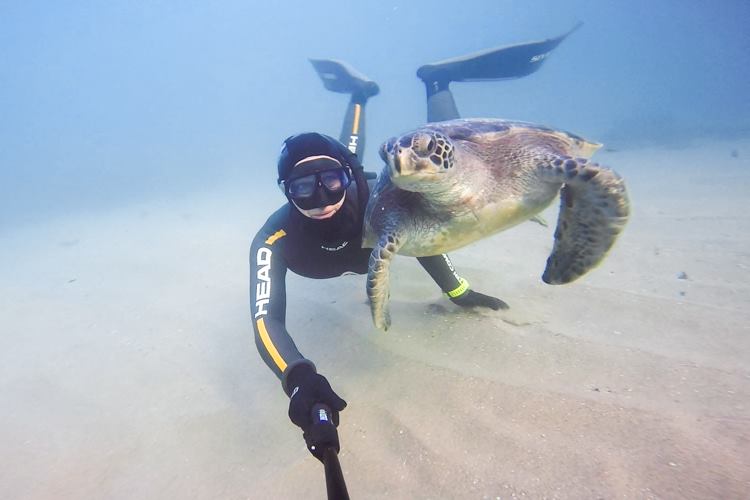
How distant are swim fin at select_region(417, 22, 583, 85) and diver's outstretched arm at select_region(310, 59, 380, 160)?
139 cm

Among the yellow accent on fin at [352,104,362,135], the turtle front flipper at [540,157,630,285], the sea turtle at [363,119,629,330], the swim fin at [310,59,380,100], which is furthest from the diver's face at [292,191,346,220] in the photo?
the swim fin at [310,59,380,100]

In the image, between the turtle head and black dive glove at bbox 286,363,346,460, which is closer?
black dive glove at bbox 286,363,346,460

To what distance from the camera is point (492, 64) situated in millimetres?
9078

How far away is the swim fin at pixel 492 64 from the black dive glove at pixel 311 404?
8.04 meters

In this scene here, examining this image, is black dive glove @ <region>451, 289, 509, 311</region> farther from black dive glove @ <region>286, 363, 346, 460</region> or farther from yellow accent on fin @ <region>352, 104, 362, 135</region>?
yellow accent on fin @ <region>352, 104, 362, 135</region>

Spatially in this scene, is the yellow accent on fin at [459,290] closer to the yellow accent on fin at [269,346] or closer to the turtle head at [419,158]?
the turtle head at [419,158]

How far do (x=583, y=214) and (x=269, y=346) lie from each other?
8.11 ft

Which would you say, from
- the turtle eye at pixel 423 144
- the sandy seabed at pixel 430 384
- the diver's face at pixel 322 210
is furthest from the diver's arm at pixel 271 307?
the turtle eye at pixel 423 144

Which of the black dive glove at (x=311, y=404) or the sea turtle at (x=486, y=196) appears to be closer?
the black dive glove at (x=311, y=404)

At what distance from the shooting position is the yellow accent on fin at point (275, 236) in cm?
336

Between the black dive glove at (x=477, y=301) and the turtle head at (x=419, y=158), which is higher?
the turtle head at (x=419, y=158)

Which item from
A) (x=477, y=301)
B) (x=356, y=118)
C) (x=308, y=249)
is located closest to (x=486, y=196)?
(x=477, y=301)

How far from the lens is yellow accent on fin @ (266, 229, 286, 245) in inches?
132

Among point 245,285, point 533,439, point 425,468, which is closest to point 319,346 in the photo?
point 425,468
